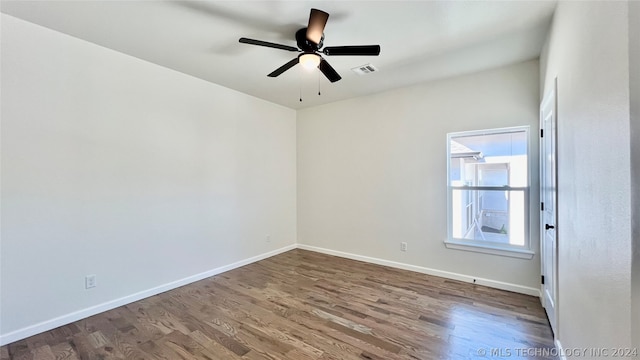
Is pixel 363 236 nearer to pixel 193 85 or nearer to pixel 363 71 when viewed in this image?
pixel 363 71

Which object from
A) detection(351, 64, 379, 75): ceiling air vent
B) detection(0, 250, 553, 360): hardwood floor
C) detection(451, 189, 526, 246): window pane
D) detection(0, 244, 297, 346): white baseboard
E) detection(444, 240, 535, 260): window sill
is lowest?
detection(0, 250, 553, 360): hardwood floor

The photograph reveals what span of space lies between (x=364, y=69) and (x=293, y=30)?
1182 mm

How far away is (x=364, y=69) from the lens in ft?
11.1

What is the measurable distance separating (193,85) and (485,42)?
3.50 m

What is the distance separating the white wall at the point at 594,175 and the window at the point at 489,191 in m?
1.42

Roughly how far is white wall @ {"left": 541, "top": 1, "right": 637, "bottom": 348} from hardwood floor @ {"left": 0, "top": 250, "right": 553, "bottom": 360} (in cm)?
70

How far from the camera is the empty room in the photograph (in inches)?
59.1

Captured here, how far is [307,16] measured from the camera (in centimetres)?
231

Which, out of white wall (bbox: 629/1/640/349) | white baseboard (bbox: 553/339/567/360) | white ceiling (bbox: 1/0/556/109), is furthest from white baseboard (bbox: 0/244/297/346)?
white wall (bbox: 629/1/640/349)

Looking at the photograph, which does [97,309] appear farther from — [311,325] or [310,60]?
[310,60]

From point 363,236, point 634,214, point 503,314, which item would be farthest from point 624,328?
point 363,236

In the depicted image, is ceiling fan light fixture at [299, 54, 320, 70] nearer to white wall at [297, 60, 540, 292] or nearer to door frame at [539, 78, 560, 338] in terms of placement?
door frame at [539, 78, 560, 338]

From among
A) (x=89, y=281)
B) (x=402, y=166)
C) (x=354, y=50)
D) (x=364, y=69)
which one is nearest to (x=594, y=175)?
(x=354, y=50)

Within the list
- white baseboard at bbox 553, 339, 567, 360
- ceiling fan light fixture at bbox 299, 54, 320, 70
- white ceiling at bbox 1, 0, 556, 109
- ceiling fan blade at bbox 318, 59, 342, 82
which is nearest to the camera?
white baseboard at bbox 553, 339, 567, 360
